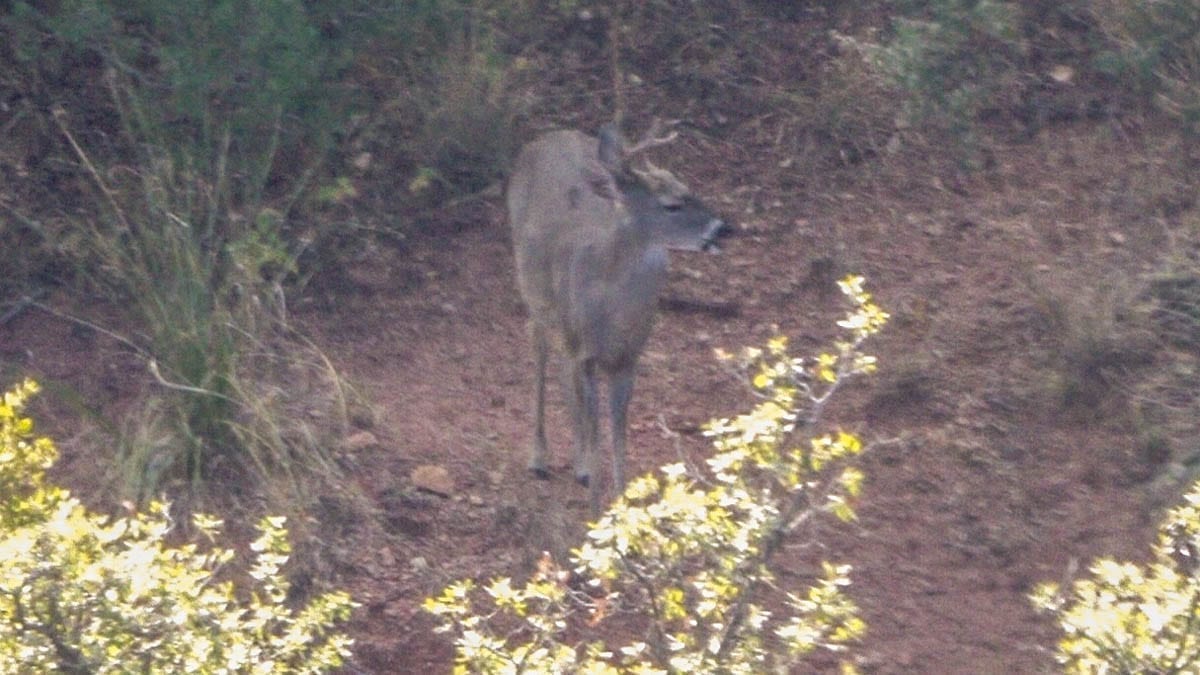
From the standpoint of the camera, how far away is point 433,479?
24.9ft

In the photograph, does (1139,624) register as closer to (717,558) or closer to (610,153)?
(717,558)

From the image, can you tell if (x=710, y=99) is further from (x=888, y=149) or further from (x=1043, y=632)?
(x=1043, y=632)

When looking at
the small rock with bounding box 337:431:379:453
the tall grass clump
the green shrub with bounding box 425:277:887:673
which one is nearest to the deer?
the small rock with bounding box 337:431:379:453

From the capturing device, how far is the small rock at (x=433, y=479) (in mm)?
7523

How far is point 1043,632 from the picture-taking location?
264 inches

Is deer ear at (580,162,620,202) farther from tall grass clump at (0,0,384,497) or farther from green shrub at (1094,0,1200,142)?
green shrub at (1094,0,1200,142)

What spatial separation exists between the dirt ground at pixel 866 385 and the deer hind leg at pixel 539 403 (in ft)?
0.29

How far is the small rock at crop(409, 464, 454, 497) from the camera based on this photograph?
24.7ft

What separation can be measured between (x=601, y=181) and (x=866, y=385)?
5.76 ft

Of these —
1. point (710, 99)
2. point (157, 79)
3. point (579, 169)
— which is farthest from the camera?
point (710, 99)

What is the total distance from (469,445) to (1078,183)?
372cm

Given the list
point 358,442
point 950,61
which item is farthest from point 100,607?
point 950,61

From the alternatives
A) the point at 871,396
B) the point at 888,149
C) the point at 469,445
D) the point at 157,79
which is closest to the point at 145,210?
the point at 157,79

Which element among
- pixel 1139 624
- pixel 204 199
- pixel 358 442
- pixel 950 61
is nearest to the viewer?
pixel 1139 624
